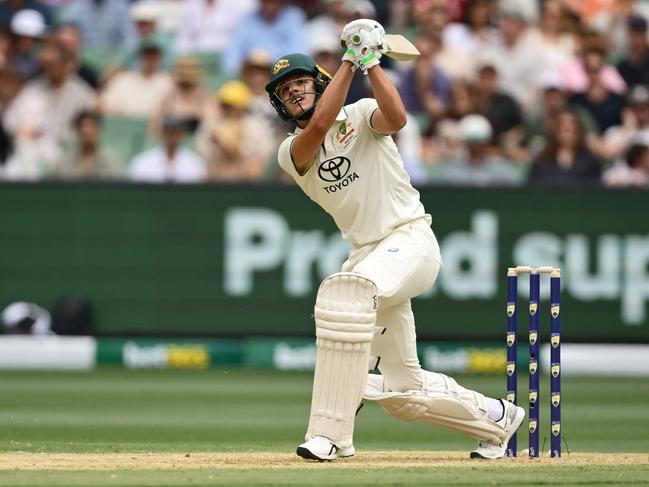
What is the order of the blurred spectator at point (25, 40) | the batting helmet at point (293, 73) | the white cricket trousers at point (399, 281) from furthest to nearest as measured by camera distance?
the blurred spectator at point (25, 40), the batting helmet at point (293, 73), the white cricket trousers at point (399, 281)

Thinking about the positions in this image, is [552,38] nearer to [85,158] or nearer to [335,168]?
[85,158]

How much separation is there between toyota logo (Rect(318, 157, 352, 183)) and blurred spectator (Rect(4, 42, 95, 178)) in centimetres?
649

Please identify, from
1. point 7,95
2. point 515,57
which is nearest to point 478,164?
point 515,57

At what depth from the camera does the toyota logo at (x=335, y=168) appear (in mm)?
5801

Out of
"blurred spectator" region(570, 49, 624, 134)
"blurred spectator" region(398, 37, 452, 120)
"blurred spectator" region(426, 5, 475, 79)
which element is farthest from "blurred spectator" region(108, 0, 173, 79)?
"blurred spectator" region(570, 49, 624, 134)

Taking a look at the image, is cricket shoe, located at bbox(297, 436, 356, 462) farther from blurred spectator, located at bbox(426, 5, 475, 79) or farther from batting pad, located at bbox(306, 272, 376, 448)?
blurred spectator, located at bbox(426, 5, 475, 79)

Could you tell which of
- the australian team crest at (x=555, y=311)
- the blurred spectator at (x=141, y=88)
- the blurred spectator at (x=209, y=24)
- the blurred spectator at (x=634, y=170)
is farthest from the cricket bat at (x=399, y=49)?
the blurred spectator at (x=209, y=24)

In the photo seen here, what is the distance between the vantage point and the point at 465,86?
12391 mm

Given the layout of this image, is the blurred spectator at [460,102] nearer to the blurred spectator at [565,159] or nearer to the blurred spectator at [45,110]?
the blurred spectator at [565,159]

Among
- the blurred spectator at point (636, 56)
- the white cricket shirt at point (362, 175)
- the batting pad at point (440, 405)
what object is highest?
the blurred spectator at point (636, 56)

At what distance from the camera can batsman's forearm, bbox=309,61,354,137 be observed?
5527 mm

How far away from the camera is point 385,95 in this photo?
5539 mm

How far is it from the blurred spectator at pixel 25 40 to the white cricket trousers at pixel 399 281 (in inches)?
295

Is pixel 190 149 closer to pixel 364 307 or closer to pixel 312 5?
pixel 312 5
